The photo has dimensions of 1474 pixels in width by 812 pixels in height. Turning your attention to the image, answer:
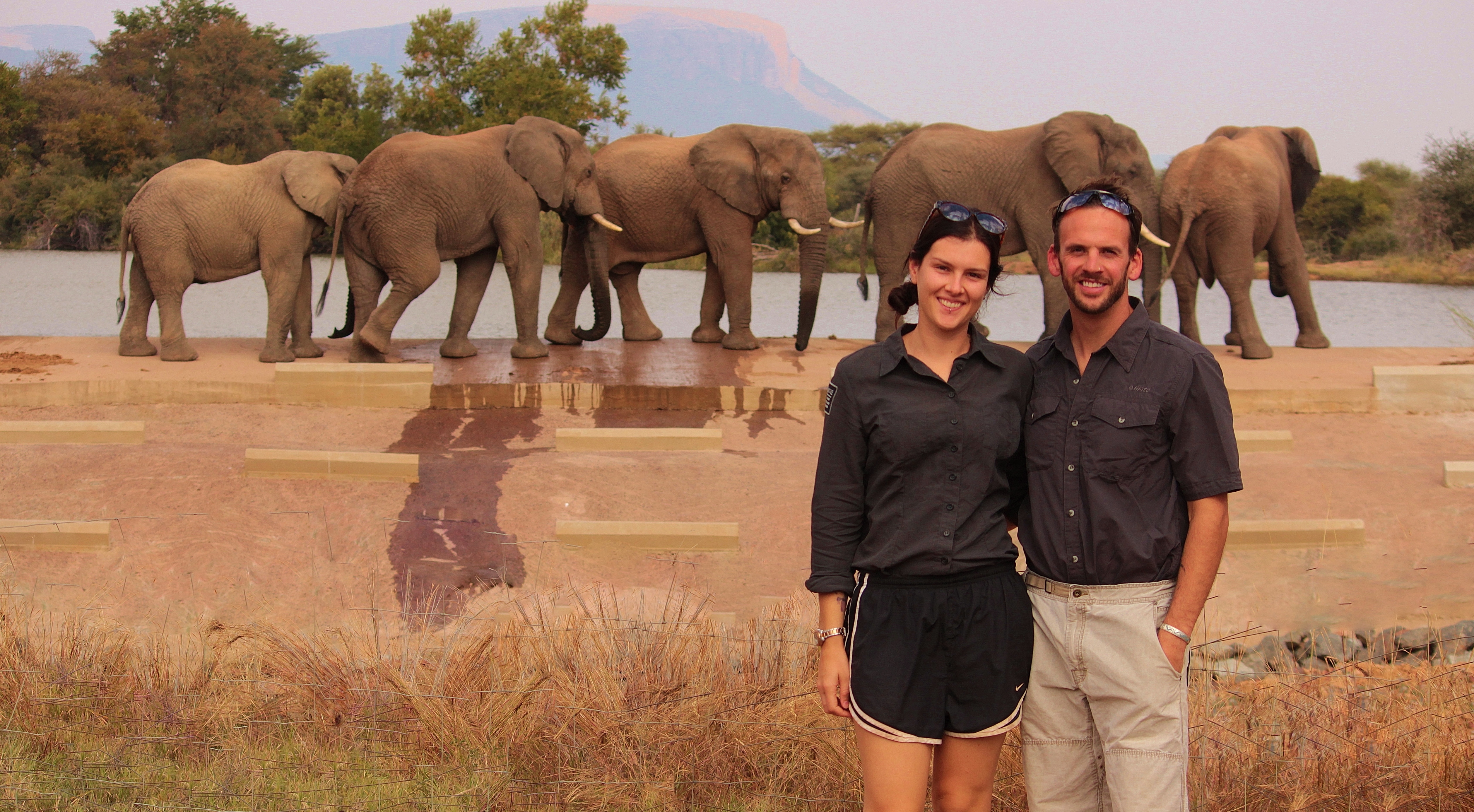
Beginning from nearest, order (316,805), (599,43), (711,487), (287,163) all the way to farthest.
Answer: (316,805), (711,487), (287,163), (599,43)

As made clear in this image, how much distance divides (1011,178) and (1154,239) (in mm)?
1500

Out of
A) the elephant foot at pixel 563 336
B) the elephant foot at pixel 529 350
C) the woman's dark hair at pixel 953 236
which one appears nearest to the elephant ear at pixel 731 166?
the elephant foot at pixel 563 336

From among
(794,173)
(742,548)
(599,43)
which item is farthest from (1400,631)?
(599,43)

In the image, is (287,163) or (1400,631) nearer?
(1400,631)

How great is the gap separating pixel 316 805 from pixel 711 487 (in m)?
4.20

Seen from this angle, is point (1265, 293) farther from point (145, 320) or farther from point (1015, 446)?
point (1015, 446)

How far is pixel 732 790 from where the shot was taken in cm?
434

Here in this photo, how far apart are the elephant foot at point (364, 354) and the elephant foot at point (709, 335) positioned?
3178 millimetres

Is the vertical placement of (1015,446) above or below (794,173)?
below

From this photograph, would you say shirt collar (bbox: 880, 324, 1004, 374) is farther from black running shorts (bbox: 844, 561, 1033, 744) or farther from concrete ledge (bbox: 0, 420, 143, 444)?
concrete ledge (bbox: 0, 420, 143, 444)

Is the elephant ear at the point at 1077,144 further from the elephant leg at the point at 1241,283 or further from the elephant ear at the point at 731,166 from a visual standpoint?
the elephant ear at the point at 731,166

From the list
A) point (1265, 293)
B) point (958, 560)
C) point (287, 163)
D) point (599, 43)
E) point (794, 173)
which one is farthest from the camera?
point (599, 43)

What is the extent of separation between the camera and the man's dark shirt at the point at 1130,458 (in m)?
3.05

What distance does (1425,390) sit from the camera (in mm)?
10281
